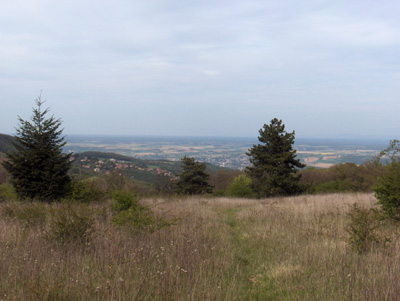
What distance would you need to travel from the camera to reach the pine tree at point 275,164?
24797 millimetres

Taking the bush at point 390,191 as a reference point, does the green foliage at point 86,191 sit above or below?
below

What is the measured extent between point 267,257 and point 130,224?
2647 mm

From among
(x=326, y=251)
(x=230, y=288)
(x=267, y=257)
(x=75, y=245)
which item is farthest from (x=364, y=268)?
(x=75, y=245)

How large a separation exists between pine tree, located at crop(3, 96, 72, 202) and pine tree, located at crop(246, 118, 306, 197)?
62.0ft

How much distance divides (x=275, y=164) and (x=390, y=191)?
66.8 feet

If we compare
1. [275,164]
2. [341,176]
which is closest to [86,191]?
[275,164]

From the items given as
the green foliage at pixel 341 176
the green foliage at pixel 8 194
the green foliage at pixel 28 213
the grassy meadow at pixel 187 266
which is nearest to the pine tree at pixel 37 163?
the green foliage at pixel 8 194

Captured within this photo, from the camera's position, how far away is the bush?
5.90 m

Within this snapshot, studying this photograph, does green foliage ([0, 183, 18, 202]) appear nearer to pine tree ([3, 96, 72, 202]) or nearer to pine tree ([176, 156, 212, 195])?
pine tree ([3, 96, 72, 202])

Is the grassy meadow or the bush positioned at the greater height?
the bush

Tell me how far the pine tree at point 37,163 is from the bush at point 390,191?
11634 millimetres

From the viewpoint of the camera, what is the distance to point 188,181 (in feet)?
128

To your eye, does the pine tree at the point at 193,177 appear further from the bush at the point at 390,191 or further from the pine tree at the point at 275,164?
the bush at the point at 390,191

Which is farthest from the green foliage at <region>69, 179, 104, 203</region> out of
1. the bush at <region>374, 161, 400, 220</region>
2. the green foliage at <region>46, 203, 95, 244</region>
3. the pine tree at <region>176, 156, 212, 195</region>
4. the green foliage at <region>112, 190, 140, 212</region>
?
the pine tree at <region>176, 156, 212, 195</region>
